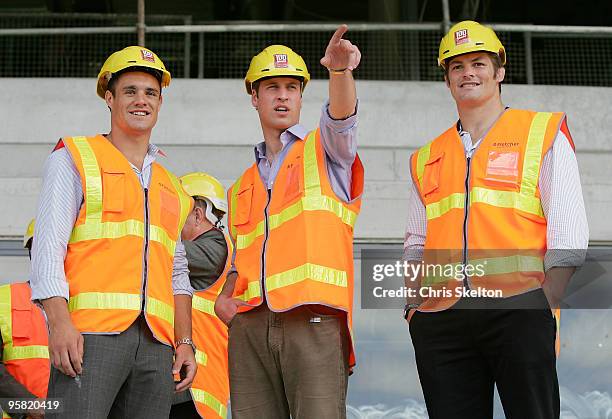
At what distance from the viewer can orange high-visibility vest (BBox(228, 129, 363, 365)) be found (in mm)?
3756

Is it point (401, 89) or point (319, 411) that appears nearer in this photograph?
point (319, 411)

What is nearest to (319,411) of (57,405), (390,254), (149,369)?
(149,369)

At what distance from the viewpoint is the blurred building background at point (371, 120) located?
21.1 feet

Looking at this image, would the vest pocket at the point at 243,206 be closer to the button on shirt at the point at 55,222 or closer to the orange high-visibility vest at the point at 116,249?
the orange high-visibility vest at the point at 116,249

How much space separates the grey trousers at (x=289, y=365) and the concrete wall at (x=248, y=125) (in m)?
3.07

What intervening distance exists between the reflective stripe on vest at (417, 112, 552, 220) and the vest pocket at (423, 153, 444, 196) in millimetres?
91

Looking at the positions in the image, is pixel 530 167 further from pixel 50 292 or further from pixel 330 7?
pixel 330 7

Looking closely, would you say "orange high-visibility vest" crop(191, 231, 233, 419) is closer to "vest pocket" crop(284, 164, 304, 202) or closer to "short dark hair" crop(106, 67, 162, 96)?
"vest pocket" crop(284, 164, 304, 202)

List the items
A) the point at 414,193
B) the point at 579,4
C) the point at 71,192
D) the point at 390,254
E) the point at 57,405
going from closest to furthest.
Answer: the point at 57,405, the point at 71,192, the point at 414,193, the point at 390,254, the point at 579,4

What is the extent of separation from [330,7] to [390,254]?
6809mm

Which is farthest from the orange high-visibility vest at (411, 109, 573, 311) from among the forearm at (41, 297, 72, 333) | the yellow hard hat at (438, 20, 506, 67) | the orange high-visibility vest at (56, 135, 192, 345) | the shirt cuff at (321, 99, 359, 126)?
the forearm at (41, 297, 72, 333)

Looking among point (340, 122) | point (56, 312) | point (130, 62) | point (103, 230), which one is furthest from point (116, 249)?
point (340, 122)

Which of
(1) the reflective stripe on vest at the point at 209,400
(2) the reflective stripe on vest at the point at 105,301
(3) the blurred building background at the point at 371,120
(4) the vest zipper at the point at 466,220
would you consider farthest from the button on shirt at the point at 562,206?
(3) the blurred building background at the point at 371,120

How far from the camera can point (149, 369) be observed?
352cm
